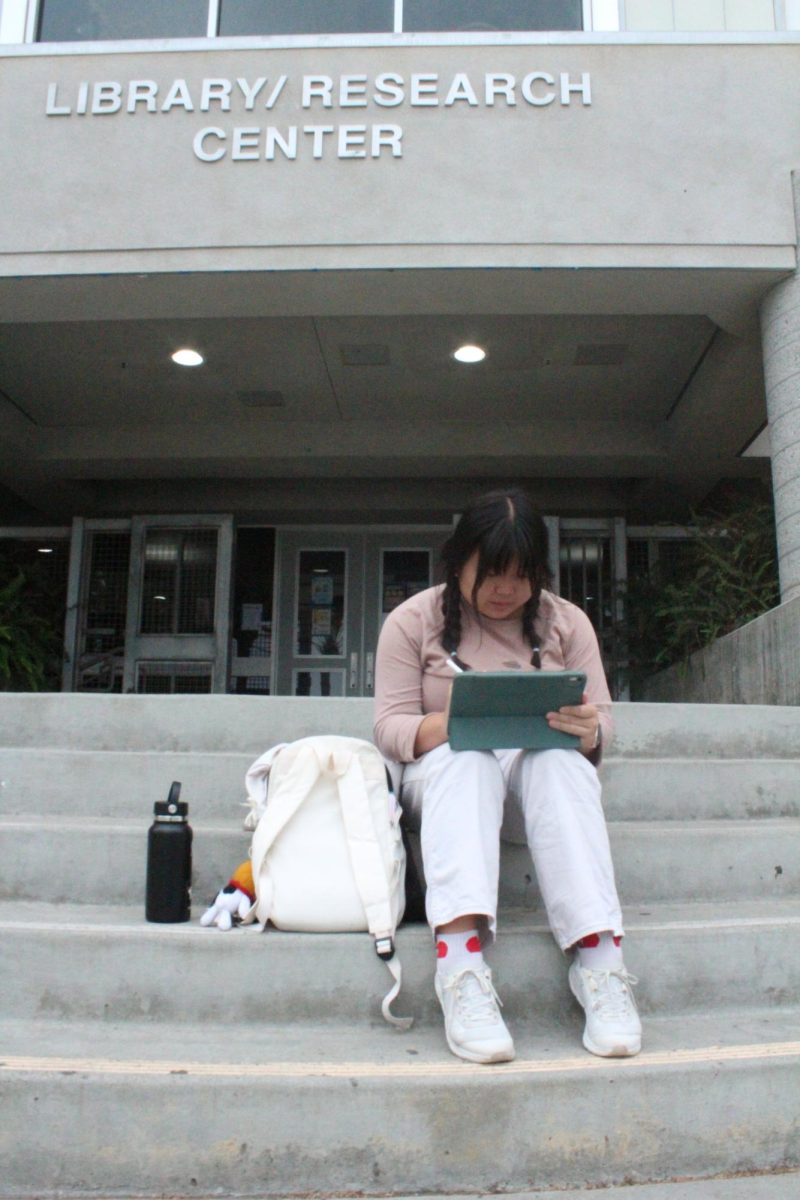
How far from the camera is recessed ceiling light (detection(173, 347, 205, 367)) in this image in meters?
6.00

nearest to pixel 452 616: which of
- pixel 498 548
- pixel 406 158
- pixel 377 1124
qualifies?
pixel 498 548

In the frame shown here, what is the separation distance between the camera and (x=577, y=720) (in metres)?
1.88

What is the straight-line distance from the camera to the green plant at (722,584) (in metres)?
5.33

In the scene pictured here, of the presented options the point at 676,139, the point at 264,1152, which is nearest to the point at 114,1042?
the point at 264,1152

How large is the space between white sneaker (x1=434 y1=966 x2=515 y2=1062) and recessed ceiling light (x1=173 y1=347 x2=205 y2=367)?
506cm

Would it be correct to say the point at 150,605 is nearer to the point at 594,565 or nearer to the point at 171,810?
the point at 594,565

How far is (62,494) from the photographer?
8109mm

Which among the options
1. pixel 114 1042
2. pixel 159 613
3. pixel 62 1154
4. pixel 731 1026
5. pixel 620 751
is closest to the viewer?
pixel 62 1154

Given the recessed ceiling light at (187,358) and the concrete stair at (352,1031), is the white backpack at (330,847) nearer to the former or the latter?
the concrete stair at (352,1031)

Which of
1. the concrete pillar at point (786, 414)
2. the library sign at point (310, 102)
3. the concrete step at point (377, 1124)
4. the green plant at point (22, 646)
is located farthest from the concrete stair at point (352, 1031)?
the library sign at point (310, 102)

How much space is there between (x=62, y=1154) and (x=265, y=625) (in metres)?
6.76

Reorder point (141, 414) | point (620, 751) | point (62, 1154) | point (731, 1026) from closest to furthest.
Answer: point (62, 1154) → point (731, 1026) → point (620, 751) → point (141, 414)

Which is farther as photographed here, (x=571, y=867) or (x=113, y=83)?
(x=113, y=83)

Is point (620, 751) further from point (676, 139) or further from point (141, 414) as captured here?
point (141, 414)
